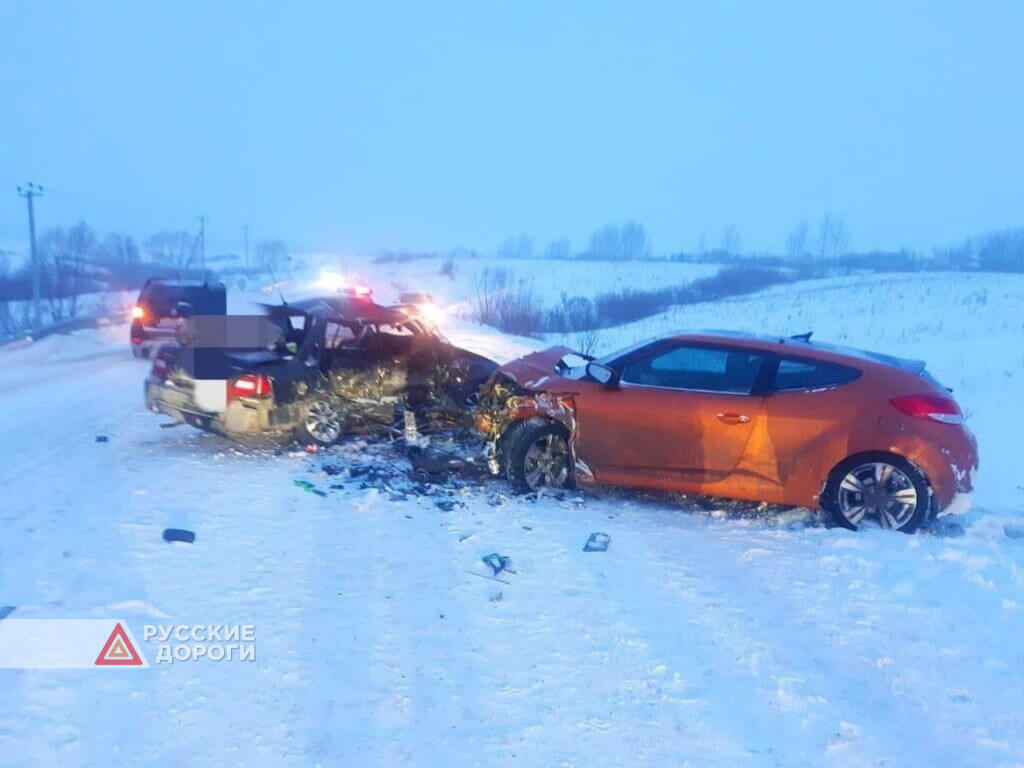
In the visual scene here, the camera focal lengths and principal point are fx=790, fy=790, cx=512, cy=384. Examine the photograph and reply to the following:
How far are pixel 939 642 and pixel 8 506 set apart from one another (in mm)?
6064

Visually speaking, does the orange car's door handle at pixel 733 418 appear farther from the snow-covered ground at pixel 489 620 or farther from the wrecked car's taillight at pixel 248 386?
the wrecked car's taillight at pixel 248 386

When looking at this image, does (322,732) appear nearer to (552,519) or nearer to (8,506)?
(552,519)

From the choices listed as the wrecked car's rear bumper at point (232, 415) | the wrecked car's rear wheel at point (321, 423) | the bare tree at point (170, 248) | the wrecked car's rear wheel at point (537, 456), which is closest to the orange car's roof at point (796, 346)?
the wrecked car's rear wheel at point (537, 456)

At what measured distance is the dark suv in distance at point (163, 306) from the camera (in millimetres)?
15320

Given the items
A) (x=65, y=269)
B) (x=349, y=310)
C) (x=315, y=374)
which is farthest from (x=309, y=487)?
(x=65, y=269)

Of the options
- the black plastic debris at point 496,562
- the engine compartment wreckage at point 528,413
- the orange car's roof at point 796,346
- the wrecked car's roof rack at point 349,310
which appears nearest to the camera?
the black plastic debris at point 496,562

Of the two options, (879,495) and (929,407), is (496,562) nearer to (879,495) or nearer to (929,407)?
(879,495)

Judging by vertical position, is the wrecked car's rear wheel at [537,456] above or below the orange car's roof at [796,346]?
below

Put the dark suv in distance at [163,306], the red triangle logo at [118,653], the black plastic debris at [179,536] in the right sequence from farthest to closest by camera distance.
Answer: the dark suv in distance at [163,306] → the black plastic debris at [179,536] → the red triangle logo at [118,653]

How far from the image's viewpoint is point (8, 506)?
564cm

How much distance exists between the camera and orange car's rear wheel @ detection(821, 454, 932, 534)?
5.81m

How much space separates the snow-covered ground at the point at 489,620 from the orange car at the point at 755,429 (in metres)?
0.32

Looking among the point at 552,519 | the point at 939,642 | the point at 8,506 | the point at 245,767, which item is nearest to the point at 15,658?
the point at 245,767

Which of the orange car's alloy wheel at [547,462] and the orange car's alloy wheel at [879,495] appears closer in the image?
the orange car's alloy wheel at [879,495]
